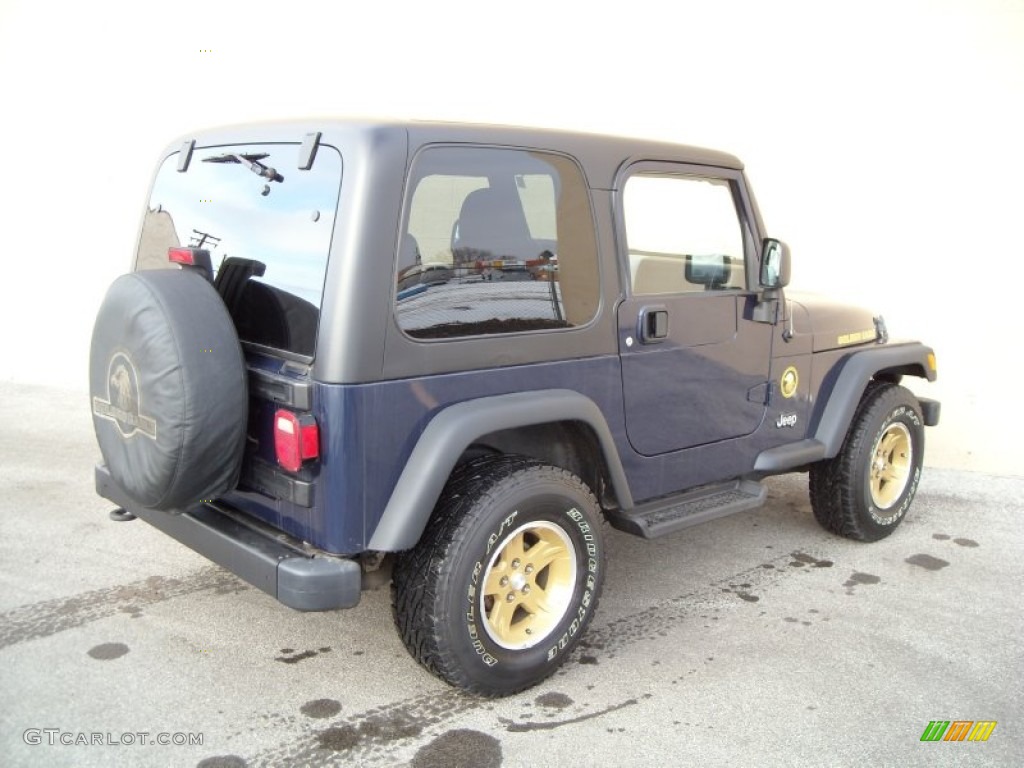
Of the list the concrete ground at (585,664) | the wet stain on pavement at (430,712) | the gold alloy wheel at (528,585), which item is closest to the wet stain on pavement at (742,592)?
the concrete ground at (585,664)

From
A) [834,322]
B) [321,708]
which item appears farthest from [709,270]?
[321,708]

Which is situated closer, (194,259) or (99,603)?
(194,259)

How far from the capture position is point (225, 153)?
129 inches

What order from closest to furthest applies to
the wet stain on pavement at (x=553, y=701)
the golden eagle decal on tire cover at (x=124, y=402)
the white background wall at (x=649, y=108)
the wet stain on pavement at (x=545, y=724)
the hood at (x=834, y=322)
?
the golden eagle decal on tire cover at (x=124, y=402)
the wet stain on pavement at (x=545, y=724)
the wet stain on pavement at (x=553, y=701)
the hood at (x=834, y=322)
the white background wall at (x=649, y=108)

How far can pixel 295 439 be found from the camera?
2727 millimetres

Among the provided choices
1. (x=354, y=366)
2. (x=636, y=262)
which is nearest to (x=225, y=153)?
(x=354, y=366)

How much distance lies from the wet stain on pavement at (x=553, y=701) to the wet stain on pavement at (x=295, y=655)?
836 millimetres

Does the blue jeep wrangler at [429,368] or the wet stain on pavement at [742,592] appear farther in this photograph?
the wet stain on pavement at [742,592]

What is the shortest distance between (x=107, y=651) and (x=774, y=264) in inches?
117

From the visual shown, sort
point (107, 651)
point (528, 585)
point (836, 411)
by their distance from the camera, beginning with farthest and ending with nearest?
point (836, 411), point (107, 651), point (528, 585)

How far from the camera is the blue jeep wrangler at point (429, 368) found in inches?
108

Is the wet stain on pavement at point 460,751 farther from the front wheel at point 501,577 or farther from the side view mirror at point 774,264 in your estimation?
the side view mirror at point 774,264

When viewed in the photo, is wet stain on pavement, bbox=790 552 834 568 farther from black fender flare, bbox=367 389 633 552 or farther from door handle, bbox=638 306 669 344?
black fender flare, bbox=367 389 633 552

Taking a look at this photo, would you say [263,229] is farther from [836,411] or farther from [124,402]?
[836,411]
